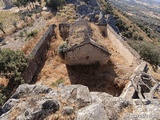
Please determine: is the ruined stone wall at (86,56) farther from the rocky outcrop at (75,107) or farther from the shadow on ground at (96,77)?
the rocky outcrop at (75,107)

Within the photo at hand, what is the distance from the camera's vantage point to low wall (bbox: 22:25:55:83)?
27781 millimetres

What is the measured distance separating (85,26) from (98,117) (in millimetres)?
24461

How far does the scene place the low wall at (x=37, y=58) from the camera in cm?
2778

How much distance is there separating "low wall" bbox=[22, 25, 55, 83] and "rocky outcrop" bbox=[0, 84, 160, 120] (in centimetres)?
1163

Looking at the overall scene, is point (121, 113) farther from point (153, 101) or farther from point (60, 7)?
point (60, 7)

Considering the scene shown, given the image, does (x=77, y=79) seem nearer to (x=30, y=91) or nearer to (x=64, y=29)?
(x=30, y=91)

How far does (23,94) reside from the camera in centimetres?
1638

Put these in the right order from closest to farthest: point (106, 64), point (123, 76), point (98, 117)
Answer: point (98, 117)
point (123, 76)
point (106, 64)

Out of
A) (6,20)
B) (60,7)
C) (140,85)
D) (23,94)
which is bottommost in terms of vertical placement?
(6,20)

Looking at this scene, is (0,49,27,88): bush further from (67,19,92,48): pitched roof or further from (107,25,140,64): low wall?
(107,25,140,64): low wall

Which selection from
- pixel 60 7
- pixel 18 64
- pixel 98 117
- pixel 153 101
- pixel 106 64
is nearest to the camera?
pixel 98 117

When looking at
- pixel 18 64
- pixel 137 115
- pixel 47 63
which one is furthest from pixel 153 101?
pixel 47 63

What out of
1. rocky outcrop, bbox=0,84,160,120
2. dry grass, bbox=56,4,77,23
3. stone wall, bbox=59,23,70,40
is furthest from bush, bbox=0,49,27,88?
dry grass, bbox=56,4,77,23

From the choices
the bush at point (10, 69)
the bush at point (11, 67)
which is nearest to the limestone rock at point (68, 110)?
the bush at point (10, 69)
